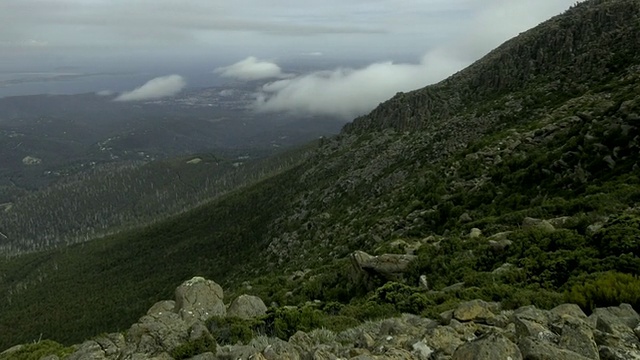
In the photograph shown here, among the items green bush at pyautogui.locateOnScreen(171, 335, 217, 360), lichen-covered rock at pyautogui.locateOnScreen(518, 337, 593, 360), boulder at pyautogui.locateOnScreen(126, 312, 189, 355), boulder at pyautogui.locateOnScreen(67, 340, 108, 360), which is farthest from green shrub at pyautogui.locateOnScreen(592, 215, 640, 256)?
boulder at pyautogui.locateOnScreen(67, 340, 108, 360)

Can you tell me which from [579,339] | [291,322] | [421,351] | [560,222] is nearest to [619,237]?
[560,222]

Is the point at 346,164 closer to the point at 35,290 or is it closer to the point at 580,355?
the point at 580,355

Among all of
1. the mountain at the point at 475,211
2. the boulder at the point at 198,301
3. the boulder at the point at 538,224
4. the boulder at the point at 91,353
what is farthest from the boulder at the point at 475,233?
the boulder at the point at 91,353

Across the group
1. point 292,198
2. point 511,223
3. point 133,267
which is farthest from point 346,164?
point 133,267

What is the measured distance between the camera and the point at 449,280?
54.6 feet

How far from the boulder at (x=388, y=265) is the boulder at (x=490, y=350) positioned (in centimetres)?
1148

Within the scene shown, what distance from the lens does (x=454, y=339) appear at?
30.3 feet

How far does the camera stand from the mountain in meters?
13.9

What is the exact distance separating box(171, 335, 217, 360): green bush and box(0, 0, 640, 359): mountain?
2.58 metres

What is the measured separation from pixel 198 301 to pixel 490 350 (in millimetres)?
14265

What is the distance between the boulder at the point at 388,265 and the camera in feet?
64.7

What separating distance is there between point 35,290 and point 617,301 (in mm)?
181856

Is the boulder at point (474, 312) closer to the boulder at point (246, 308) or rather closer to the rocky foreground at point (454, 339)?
the rocky foreground at point (454, 339)

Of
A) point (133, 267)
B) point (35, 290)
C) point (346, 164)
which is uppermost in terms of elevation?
point (346, 164)
